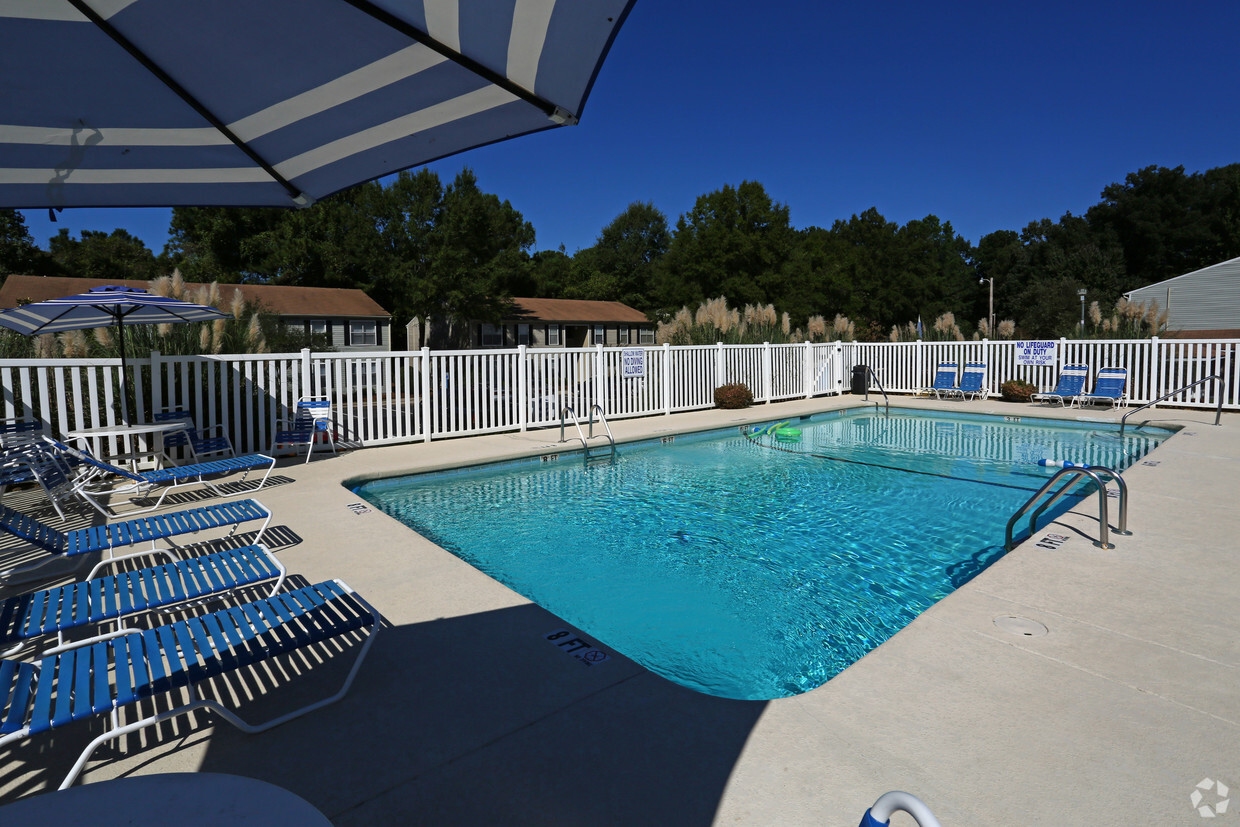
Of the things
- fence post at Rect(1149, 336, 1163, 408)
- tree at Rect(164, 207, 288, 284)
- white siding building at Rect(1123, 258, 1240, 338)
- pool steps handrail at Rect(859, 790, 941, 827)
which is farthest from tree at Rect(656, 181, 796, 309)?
pool steps handrail at Rect(859, 790, 941, 827)

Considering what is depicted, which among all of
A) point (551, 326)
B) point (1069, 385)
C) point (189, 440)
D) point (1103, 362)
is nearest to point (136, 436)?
point (189, 440)

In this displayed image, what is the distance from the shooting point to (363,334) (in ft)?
101

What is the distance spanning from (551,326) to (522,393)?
88.9 ft

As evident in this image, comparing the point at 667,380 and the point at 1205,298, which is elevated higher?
the point at 1205,298

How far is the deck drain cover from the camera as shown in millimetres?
3131

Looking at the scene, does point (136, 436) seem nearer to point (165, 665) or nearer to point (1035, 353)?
point (165, 665)

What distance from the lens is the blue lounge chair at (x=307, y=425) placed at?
802 cm

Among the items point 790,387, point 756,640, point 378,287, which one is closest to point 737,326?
point 790,387

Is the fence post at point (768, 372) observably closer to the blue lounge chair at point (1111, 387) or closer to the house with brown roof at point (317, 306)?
the blue lounge chair at point (1111, 387)

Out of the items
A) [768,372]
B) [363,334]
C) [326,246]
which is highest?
[326,246]

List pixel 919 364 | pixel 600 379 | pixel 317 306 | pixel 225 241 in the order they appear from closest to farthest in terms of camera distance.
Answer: pixel 600 379
pixel 919 364
pixel 317 306
pixel 225 241

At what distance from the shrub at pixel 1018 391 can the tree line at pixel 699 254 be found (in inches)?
313

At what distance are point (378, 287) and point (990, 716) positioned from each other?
3662cm

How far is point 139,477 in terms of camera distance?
5504 millimetres
